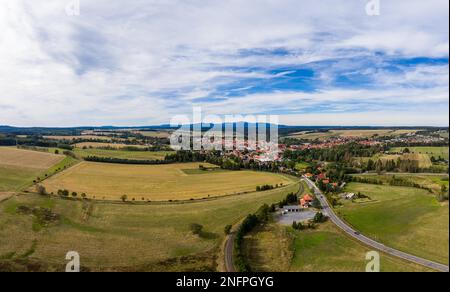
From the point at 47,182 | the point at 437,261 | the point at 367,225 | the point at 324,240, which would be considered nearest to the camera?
the point at 437,261

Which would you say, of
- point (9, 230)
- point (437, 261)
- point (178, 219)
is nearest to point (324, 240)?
point (437, 261)

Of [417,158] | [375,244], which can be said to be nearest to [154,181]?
[375,244]

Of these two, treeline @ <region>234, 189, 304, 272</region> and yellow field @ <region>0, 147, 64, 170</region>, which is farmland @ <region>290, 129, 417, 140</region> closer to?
treeline @ <region>234, 189, 304, 272</region>

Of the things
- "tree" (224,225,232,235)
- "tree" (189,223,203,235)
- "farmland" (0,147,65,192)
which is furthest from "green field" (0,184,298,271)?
"farmland" (0,147,65,192)

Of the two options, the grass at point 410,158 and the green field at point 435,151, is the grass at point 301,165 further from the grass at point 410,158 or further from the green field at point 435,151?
the green field at point 435,151

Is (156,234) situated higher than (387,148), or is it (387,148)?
(387,148)

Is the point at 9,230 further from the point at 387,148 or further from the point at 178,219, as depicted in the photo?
the point at 387,148

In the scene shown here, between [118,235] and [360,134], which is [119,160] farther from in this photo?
[360,134]
